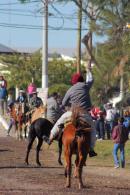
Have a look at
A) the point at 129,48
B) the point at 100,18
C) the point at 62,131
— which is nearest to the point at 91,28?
the point at 100,18

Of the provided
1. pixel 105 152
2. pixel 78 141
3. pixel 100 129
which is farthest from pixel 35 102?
pixel 78 141

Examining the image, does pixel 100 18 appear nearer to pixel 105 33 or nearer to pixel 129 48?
pixel 105 33

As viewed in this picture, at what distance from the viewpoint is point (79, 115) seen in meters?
15.5

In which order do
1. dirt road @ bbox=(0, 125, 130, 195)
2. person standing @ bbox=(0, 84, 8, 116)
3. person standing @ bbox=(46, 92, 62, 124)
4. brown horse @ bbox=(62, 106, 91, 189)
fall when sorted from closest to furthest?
dirt road @ bbox=(0, 125, 130, 195) → brown horse @ bbox=(62, 106, 91, 189) → person standing @ bbox=(46, 92, 62, 124) → person standing @ bbox=(0, 84, 8, 116)

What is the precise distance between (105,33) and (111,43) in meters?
0.56

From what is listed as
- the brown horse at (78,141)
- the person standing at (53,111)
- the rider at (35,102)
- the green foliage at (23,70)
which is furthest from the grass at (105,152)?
the green foliage at (23,70)

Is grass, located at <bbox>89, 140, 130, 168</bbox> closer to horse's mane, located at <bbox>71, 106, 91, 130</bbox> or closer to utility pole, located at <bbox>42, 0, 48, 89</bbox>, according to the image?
utility pole, located at <bbox>42, 0, 48, 89</bbox>

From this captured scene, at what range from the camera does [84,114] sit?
15.7 meters

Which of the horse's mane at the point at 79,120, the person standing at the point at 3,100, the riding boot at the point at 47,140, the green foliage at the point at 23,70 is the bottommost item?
the green foliage at the point at 23,70

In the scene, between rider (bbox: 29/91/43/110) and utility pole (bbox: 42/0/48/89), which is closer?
rider (bbox: 29/91/43/110)

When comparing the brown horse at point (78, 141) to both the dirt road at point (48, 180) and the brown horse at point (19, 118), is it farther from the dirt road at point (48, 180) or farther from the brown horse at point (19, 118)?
the brown horse at point (19, 118)

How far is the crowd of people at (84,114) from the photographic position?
634 inches

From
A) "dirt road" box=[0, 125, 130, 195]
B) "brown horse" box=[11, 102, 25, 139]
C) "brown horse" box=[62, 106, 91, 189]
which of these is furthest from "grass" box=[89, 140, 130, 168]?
"brown horse" box=[62, 106, 91, 189]

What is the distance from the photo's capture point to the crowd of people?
16.1 m
